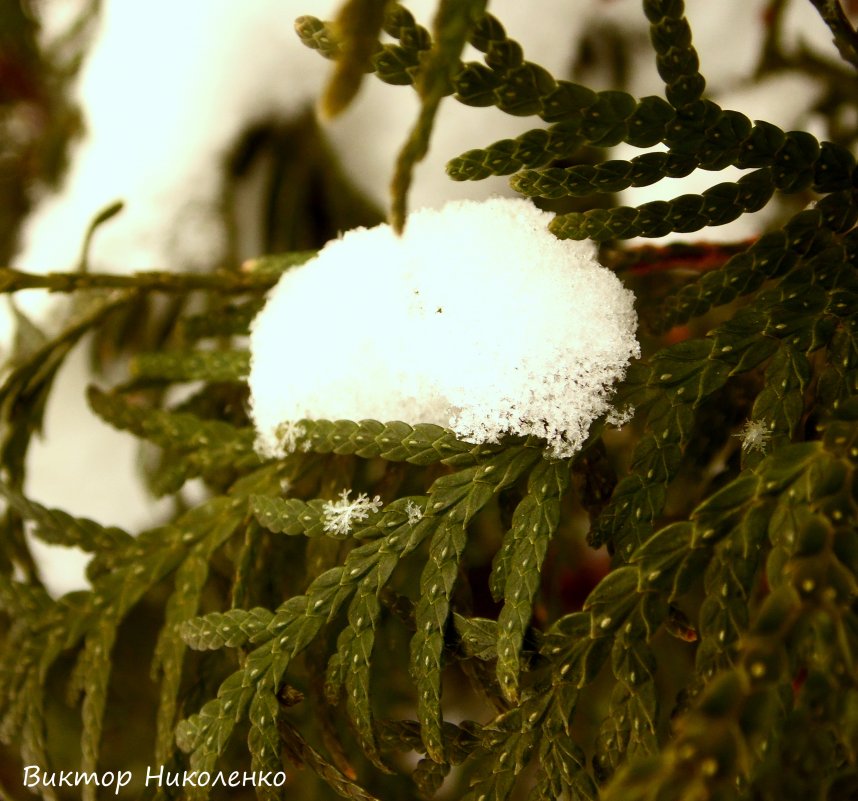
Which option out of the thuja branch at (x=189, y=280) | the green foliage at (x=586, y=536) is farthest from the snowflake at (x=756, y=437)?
the thuja branch at (x=189, y=280)

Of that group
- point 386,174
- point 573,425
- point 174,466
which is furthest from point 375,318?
point 386,174

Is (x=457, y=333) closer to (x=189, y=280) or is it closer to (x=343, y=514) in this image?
(x=343, y=514)

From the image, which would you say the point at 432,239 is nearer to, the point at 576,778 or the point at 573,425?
the point at 573,425

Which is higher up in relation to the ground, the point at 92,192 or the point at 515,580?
the point at 92,192

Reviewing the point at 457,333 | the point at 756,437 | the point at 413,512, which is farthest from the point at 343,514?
the point at 756,437

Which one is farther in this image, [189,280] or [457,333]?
[189,280]

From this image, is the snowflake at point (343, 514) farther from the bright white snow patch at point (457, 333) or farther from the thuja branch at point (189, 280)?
the thuja branch at point (189, 280)
